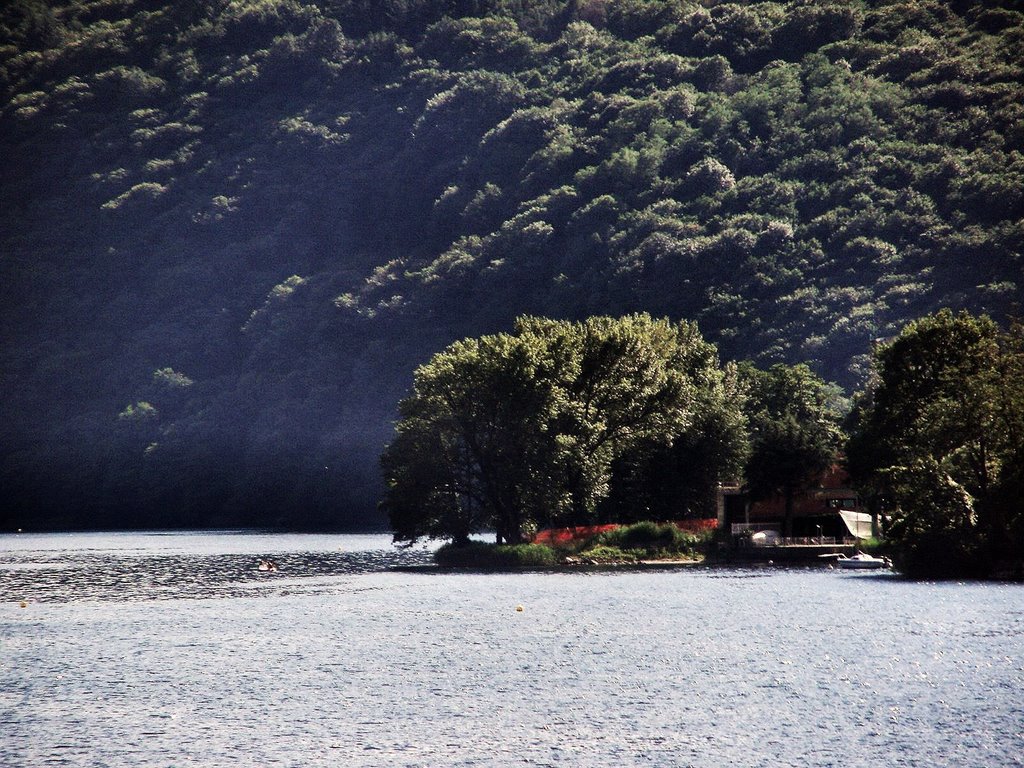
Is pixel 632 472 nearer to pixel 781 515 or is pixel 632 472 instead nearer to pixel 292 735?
pixel 781 515

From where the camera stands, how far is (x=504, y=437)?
13338 cm

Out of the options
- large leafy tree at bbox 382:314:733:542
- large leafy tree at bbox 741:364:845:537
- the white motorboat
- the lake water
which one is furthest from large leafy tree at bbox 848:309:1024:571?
large leafy tree at bbox 382:314:733:542

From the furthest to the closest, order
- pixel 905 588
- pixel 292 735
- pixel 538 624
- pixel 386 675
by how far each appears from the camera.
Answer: pixel 905 588 < pixel 538 624 < pixel 386 675 < pixel 292 735

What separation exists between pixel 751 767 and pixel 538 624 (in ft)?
131

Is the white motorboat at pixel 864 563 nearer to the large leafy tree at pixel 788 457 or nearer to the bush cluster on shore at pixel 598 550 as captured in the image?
the large leafy tree at pixel 788 457

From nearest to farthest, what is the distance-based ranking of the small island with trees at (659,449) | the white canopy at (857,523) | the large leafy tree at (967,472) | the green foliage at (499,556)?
the large leafy tree at (967,472)
the small island with trees at (659,449)
the green foliage at (499,556)
the white canopy at (857,523)

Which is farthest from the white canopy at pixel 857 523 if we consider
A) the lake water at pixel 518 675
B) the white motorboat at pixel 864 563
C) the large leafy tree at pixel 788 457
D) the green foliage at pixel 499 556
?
the lake water at pixel 518 675

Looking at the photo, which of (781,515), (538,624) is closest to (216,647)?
(538,624)

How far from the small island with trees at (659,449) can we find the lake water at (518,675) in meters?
7.81

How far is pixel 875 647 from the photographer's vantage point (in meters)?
68.0

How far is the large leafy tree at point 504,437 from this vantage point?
131 m

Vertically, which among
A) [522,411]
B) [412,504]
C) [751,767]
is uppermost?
[522,411]

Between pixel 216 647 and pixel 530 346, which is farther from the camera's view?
pixel 530 346

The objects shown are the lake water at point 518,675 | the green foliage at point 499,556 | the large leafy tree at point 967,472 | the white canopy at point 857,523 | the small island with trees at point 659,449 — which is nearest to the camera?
the lake water at point 518,675
